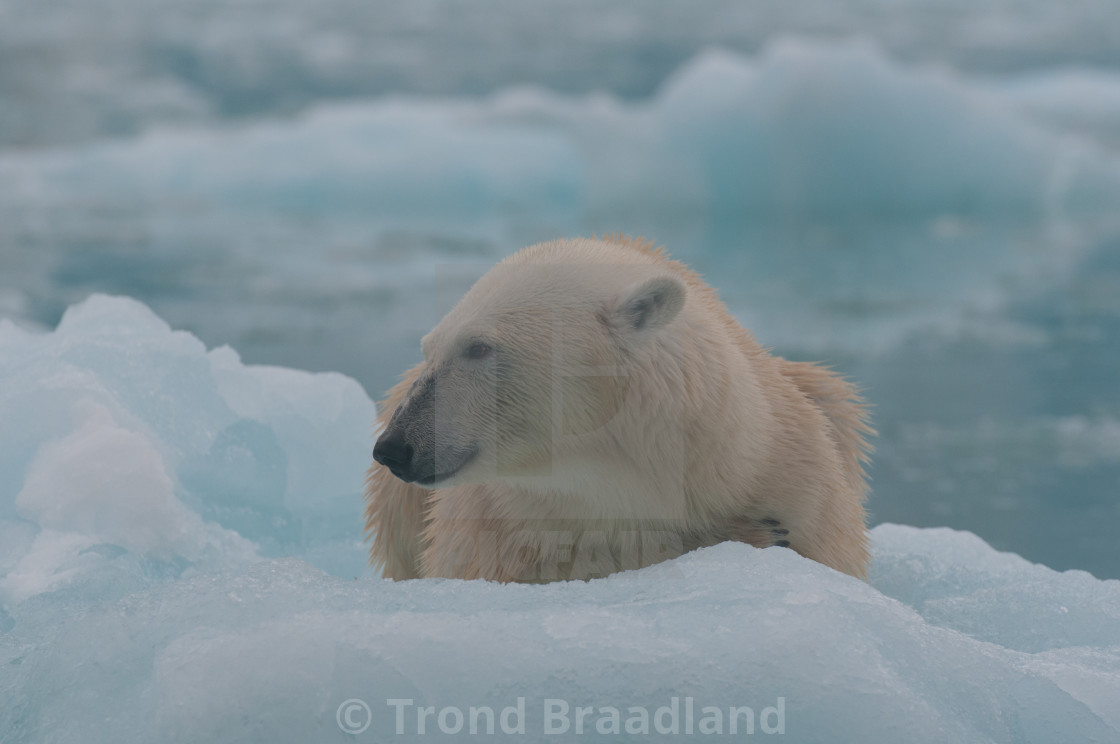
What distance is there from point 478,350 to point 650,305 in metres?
0.32

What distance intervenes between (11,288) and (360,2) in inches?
647

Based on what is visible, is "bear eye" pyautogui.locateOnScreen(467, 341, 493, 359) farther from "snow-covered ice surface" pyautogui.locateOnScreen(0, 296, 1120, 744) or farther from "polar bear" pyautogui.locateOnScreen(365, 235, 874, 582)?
"snow-covered ice surface" pyautogui.locateOnScreen(0, 296, 1120, 744)

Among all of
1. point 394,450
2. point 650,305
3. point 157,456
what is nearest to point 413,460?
point 394,450

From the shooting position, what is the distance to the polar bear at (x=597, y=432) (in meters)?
1.98

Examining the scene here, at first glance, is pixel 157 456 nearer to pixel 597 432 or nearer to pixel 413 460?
pixel 413 460

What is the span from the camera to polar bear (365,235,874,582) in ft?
6.51

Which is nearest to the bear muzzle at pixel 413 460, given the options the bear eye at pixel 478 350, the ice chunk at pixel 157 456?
the bear eye at pixel 478 350

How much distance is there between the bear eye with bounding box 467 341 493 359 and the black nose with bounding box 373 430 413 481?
0.20 m

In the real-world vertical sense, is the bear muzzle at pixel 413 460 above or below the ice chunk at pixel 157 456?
above

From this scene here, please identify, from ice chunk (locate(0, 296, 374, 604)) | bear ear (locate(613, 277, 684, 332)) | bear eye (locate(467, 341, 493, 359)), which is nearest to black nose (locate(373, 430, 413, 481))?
bear eye (locate(467, 341, 493, 359))

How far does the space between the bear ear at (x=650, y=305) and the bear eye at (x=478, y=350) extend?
238 millimetres

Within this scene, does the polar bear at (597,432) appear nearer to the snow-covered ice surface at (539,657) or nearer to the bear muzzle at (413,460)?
the bear muzzle at (413,460)

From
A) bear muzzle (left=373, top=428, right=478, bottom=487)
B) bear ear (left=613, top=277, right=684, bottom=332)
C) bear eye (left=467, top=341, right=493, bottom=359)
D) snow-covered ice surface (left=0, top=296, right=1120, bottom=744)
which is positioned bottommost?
snow-covered ice surface (left=0, top=296, right=1120, bottom=744)

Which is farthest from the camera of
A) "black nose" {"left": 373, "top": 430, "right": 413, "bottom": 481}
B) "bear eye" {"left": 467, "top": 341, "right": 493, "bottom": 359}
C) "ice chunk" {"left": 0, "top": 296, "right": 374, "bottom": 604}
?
"ice chunk" {"left": 0, "top": 296, "right": 374, "bottom": 604}
